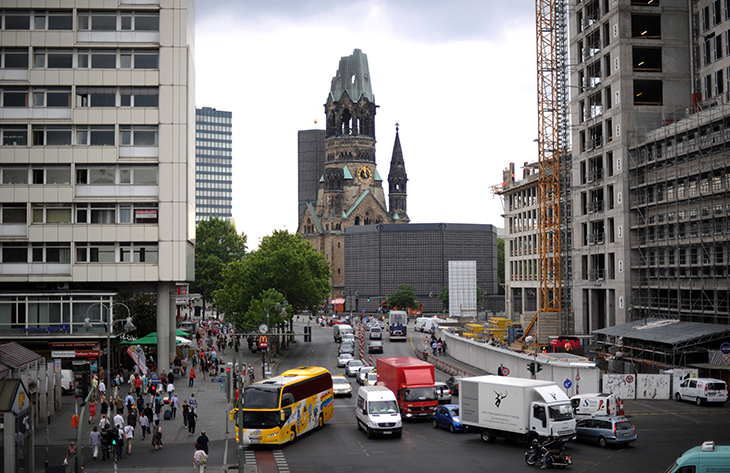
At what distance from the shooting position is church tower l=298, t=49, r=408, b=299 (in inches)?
7067

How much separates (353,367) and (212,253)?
77.1 meters

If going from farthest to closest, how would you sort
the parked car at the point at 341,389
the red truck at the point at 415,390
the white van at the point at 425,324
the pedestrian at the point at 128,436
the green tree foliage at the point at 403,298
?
the green tree foliage at the point at 403,298, the white van at the point at 425,324, the parked car at the point at 341,389, the red truck at the point at 415,390, the pedestrian at the point at 128,436

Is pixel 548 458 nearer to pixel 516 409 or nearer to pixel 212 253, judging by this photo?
pixel 516 409

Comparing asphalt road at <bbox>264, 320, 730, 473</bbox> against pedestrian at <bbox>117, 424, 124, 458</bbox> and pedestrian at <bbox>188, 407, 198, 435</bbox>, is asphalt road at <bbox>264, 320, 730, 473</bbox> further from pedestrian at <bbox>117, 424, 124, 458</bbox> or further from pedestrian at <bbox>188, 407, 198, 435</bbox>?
pedestrian at <bbox>117, 424, 124, 458</bbox>

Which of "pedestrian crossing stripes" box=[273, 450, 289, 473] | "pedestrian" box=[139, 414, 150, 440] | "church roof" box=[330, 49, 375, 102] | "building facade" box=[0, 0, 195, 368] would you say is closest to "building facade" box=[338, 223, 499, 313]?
"church roof" box=[330, 49, 375, 102]

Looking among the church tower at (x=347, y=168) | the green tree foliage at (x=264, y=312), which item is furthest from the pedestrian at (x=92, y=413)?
the church tower at (x=347, y=168)

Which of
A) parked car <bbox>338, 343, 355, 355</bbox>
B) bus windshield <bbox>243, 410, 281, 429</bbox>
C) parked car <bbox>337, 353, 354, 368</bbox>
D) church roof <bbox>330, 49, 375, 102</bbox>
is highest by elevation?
church roof <bbox>330, 49, 375, 102</bbox>

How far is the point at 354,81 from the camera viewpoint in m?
183

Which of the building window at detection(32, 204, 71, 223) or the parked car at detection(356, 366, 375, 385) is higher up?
the building window at detection(32, 204, 71, 223)

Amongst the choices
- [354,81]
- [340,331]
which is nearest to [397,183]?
[354,81]

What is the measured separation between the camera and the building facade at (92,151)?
176 feet

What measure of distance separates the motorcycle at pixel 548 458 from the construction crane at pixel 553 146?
5158 centimetres

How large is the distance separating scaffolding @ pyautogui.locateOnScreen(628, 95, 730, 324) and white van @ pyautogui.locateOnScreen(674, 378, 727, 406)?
1137 centimetres

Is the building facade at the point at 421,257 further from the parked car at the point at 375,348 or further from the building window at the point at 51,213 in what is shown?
the building window at the point at 51,213
